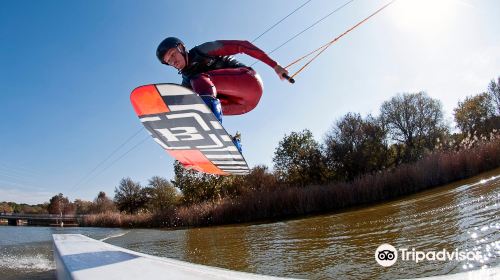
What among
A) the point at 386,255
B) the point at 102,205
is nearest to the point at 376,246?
the point at 386,255

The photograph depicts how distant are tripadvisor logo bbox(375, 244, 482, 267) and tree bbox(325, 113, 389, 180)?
2795 cm

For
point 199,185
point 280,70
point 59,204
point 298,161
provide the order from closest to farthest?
point 280,70 < point 199,185 < point 298,161 < point 59,204

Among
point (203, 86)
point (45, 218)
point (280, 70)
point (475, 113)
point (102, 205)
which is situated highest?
point (475, 113)

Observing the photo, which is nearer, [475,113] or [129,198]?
[475,113]

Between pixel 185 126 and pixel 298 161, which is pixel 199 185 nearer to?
pixel 298 161

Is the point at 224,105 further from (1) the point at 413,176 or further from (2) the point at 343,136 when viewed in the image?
(2) the point at 343,136

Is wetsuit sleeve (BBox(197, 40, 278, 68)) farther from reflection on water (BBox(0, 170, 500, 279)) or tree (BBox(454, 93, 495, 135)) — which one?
tree (BBox(454, 93, 495, 135))

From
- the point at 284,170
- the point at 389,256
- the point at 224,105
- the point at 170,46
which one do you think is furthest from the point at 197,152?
the point at 284,170

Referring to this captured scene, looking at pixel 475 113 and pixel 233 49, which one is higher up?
pixel 475 113

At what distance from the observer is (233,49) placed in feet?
14.3

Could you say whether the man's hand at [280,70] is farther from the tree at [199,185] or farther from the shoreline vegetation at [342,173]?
the tree at [199,185]

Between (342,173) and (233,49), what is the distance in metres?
28.5

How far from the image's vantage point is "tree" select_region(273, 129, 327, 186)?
2992 cm

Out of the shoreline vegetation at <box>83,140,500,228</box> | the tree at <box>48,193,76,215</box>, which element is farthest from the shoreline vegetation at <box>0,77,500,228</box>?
the tree at <box>48,193,76,215</box>
